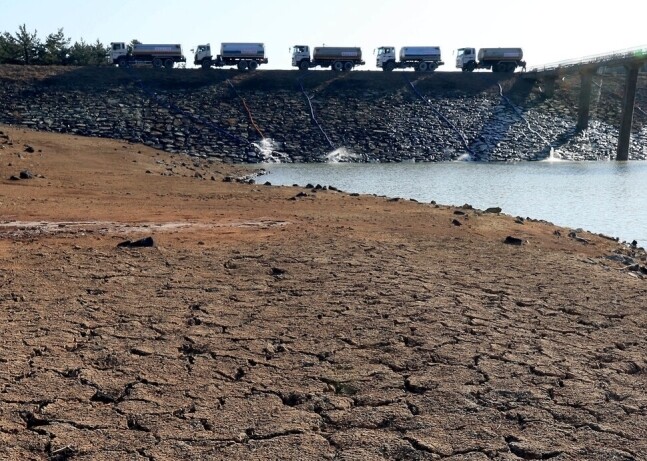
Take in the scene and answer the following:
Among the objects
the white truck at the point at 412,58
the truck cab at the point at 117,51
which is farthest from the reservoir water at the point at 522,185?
the truck cab at the point at 117,51

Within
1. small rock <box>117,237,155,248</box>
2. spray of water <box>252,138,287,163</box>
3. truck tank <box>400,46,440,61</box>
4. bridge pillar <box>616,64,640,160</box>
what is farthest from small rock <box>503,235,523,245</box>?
truck tank <box>400,46,440,61</box>

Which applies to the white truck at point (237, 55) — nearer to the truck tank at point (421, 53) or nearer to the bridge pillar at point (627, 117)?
the truck tank at point (421, 53)

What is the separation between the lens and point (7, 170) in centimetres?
1970

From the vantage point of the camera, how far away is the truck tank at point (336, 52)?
2160 inches

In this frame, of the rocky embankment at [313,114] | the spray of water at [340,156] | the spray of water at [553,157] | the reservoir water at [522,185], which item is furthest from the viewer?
the spray of water at [553,157]

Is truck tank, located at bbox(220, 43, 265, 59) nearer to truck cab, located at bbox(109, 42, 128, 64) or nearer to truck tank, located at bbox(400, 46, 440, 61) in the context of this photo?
truck cab, located at bbox(109, 42, 128, 64)

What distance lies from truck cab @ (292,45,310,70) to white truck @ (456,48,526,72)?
13081mm

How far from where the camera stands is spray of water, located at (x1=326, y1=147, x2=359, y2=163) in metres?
40.4

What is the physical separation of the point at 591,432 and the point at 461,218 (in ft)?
34.7

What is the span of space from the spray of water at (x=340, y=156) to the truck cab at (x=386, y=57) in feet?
58.2

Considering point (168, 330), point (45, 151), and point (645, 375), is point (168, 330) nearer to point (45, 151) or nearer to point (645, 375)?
point (645, 375)

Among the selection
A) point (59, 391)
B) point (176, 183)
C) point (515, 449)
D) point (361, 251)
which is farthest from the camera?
point (176, 183)

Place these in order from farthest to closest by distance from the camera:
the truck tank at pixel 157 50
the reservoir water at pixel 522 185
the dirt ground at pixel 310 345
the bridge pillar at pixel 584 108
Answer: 1. the truck tank at pixel 157 50
2. the bridge pillar at pixel 584 108
3. the reservoir water at pixel 522 185
4. the dirt ground at pixel 310 345

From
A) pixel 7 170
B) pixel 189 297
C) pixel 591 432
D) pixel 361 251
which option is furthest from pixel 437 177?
pixel 591 432
